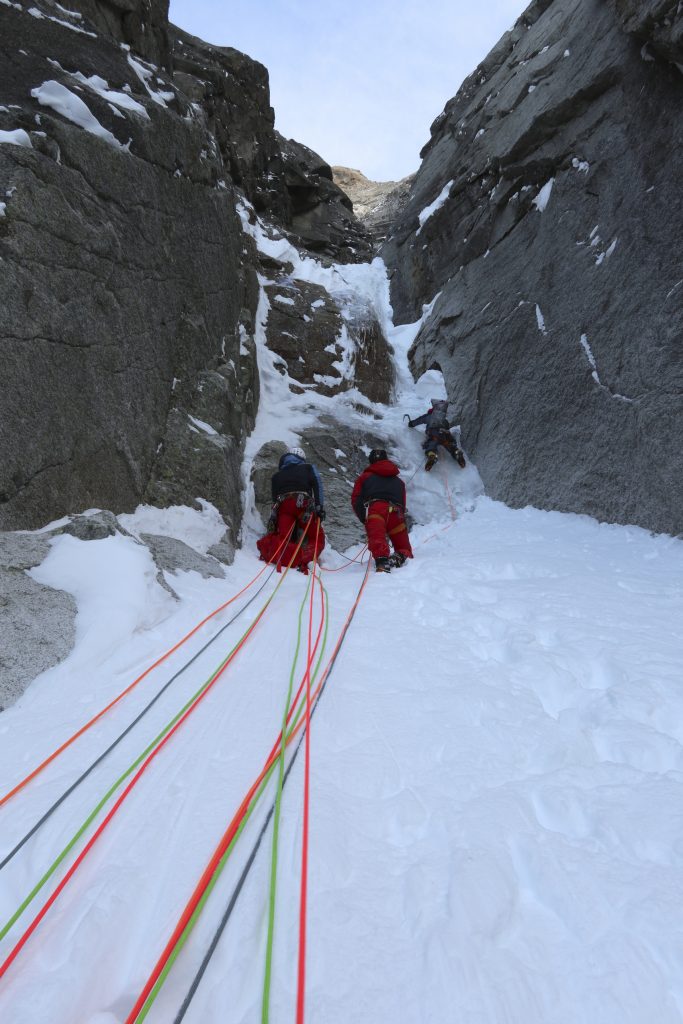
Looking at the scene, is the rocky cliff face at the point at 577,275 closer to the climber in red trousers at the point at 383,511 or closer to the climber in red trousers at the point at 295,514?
the climber in red trousers at the point at 383,511

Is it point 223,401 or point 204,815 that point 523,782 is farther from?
point 223,401

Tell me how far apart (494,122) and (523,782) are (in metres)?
11.6

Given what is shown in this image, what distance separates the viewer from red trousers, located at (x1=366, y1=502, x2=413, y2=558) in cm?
511

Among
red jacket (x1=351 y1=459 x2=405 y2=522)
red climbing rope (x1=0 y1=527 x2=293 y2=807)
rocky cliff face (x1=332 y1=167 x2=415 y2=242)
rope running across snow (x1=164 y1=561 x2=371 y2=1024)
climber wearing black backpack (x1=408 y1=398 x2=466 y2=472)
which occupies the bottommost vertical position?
rope running across snow (x1=164 y1=561 x2=371 y2=1024)

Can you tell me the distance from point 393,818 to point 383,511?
13.1ft

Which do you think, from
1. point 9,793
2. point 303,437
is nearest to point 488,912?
point 9,793

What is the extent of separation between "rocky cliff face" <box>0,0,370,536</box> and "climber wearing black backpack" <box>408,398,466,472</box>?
9.46ft

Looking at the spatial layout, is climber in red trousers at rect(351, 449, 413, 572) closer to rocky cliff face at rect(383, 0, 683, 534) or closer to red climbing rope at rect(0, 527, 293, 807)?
rocky cliff face at rect(383, 0, 683, 534)

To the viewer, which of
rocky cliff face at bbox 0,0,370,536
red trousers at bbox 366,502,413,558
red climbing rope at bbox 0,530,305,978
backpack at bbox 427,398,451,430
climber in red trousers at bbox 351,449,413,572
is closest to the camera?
red climbing rope at bbox 0,530,305,978

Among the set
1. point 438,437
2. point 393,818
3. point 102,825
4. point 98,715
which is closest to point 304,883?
point 393,818

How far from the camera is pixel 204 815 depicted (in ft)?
4.91

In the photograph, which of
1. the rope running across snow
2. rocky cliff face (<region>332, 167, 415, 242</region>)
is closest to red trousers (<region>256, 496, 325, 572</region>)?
the rope running across snow

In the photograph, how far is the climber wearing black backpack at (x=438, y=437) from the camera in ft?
25.6

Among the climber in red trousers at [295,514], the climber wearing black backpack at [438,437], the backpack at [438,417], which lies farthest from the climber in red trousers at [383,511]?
the backpack at [438,417]
